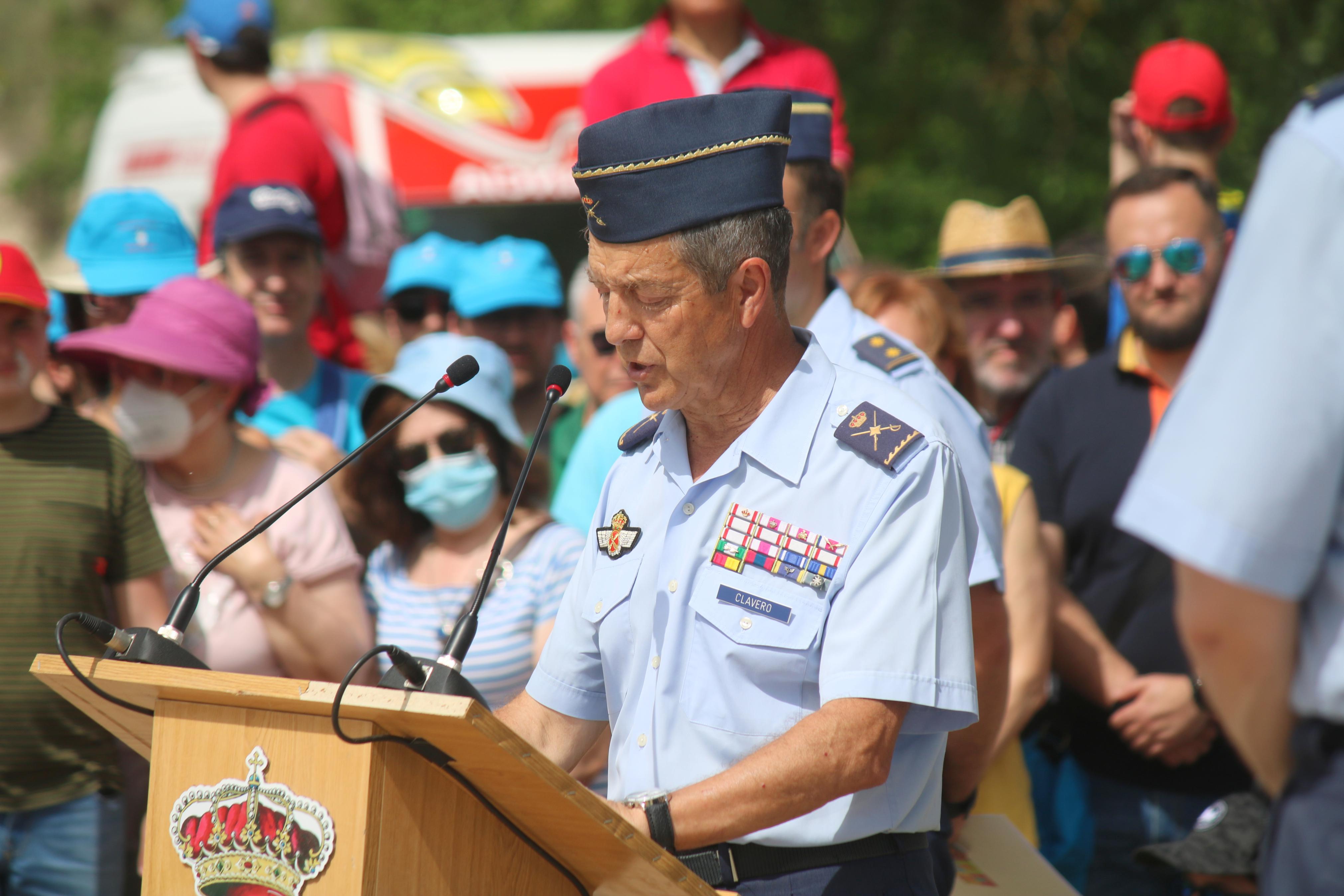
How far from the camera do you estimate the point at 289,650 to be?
375cm

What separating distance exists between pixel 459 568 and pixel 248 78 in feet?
9.19

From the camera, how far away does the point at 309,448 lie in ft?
14.7

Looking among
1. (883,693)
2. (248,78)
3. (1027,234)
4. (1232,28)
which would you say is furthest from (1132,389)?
(1232,28)

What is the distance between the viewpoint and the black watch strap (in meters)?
2.01

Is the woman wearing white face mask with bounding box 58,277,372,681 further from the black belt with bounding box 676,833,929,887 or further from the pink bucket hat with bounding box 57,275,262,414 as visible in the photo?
the black belt with bounding box 676,833,929,887

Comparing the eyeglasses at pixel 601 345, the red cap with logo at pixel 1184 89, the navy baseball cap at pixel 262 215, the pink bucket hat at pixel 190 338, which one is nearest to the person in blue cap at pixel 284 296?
the navy baseball cap at pixel 262 215

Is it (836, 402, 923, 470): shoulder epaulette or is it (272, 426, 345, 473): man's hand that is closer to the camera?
(836, 402, 923, 470): shoulder epaulette


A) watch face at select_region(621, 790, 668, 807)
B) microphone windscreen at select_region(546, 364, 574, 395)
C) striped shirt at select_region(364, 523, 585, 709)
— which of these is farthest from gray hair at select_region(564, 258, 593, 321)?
watch face at select_region(621, 790, 668, 807)

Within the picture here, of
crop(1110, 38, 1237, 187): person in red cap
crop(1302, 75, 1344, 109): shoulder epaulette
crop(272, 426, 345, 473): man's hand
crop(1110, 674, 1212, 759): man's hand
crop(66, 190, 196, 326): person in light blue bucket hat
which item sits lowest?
crop(1110, 674, 1212, 759): man's hand

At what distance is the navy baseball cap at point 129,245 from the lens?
16.2ft

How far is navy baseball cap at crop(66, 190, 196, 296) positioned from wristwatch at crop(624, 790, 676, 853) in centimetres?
354

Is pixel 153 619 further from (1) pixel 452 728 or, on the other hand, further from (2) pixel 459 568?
(1) pixel 452 728

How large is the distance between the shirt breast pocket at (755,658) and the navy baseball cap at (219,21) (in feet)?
14.2

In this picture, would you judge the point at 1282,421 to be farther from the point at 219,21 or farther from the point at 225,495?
the point at 219,21
